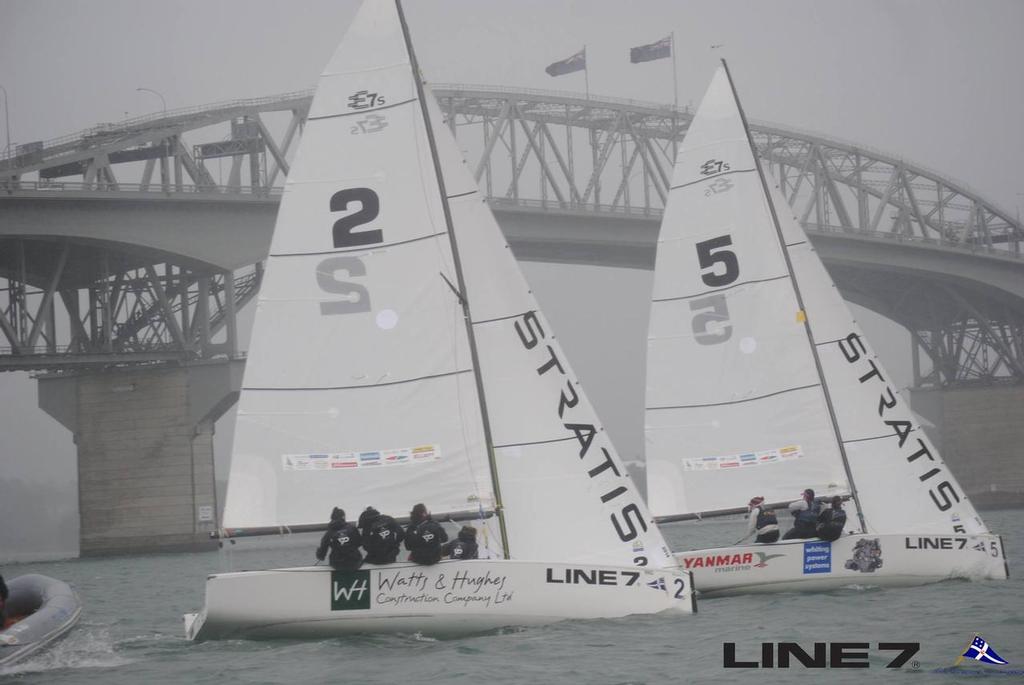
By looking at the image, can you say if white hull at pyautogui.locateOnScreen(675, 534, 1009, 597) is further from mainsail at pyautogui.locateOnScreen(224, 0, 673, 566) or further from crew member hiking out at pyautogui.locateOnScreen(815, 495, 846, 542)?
mainsail at pyautogui.locateOnScreen(224, 0, 673, 566)

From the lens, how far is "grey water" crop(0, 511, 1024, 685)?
42.9 feet

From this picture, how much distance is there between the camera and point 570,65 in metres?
72.3

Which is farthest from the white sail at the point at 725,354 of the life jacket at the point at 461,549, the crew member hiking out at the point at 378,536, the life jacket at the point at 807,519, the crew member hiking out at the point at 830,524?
the crew member hiking out at the point at 378,536

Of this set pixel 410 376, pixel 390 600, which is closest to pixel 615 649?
pixel 390 600

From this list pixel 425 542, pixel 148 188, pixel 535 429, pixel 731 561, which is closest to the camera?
pixel 425 542

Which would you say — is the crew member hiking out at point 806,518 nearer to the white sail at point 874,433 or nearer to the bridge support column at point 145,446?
the white sail at point 874,433

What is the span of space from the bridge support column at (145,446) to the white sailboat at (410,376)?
3707 cm

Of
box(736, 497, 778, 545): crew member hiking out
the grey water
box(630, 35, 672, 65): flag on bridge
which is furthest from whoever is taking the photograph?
box(630, 35, 672, 65): flag on bridge

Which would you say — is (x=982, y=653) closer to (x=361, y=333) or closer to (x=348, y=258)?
(x=361, y=333)

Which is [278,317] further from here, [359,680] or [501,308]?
[359,680]


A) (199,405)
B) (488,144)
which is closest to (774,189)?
(199,405)

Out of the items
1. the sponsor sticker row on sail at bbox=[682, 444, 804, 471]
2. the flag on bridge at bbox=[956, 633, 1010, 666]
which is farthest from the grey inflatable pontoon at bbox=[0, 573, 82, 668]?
the sponsor sticker row on sail at bbox=[682, 444, 804, 471]

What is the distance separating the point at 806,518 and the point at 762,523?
654 mm

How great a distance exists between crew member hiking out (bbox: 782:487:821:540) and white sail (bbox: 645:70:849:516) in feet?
3.51
